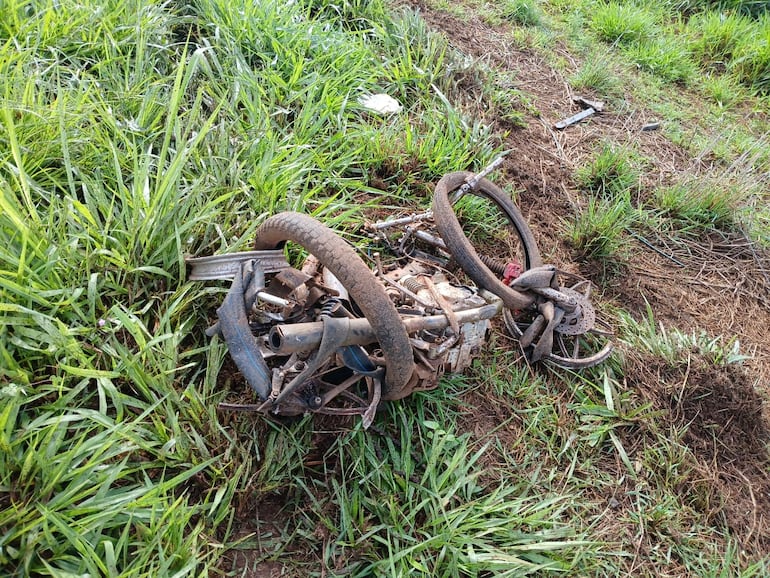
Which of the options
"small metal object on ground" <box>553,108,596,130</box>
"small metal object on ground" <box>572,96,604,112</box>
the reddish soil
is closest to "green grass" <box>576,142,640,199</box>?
the reddish soil

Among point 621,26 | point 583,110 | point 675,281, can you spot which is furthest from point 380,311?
point 621,26

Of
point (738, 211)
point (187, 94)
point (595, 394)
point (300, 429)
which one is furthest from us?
point (738, 211)

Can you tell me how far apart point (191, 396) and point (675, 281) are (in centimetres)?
269

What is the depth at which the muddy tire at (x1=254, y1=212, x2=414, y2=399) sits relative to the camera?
5.34ft

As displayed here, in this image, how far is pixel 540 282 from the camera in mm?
2369

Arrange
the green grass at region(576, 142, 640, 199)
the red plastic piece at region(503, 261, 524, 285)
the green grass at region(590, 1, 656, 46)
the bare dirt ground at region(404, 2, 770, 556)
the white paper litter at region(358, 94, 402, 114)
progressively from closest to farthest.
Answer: the bare dirt ground at region(404, 2, 770, 556) → the red plastic piece at region(503, 261, 524, 285) → the white paper litter at region(358, 94, 402, 114) → the green grass at region(576, 142, 640, 199) → the green grass at region(590, 1, 656, 46)

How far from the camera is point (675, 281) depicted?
3039 mm

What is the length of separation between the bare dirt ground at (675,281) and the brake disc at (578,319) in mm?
290

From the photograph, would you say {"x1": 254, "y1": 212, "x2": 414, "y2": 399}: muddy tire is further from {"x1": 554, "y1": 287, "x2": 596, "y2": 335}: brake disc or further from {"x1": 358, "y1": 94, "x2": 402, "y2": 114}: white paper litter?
{"x1": 358, "y1": 94, "x2": 402, "y2": 114}: white paper litter

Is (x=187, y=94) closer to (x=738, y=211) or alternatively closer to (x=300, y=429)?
(x=300, y=429)

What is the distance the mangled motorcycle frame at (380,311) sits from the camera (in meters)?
1.66

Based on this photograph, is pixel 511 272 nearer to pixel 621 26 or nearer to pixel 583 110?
pixel 583 110

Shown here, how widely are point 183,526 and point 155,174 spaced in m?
1.44

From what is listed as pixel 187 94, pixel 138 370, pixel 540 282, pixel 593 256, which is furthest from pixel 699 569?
pixel 187 94
